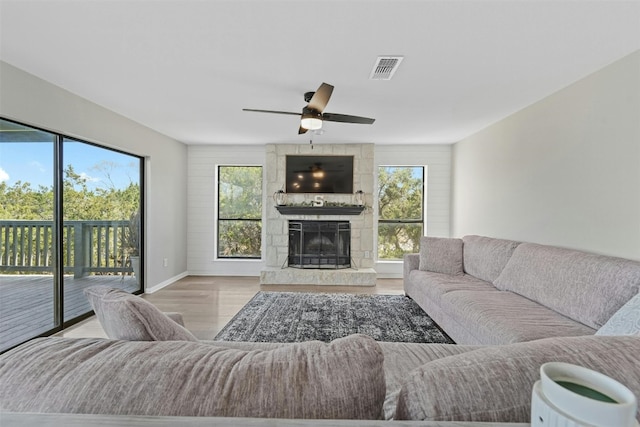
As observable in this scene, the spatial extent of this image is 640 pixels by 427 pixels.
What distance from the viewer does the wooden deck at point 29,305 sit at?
2.68 m

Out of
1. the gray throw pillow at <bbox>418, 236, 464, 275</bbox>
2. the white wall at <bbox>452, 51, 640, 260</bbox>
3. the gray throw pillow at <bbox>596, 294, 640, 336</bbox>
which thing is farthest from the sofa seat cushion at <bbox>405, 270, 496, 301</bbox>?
the gray throw pillow at <bbox>596, 294, 640, 336</bbox>

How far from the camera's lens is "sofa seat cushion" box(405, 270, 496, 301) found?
312 cm

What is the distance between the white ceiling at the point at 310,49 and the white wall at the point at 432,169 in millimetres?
2043

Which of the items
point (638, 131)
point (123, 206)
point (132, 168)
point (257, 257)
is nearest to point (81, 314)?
point (123, 206)

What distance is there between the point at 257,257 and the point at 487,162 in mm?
4115

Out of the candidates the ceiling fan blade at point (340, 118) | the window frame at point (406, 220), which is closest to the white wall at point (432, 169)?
the window frame at point (406, 220)

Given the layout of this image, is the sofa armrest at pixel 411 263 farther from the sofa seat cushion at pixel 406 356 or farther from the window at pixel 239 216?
the window at pixel 239 216

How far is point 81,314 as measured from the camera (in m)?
3.48

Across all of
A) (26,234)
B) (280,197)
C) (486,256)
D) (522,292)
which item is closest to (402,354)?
(522,292)

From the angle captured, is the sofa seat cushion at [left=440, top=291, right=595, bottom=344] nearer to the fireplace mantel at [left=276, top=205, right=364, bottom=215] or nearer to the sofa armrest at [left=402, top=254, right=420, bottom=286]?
the sofa armrest at [left=402, top=254, right=420, bottom=286]

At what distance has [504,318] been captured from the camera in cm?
220

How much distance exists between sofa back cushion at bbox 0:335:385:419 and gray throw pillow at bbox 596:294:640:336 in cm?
169

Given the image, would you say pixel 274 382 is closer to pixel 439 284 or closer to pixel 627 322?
pixel 627 322

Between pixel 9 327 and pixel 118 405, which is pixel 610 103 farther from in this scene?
pixel 9 327
